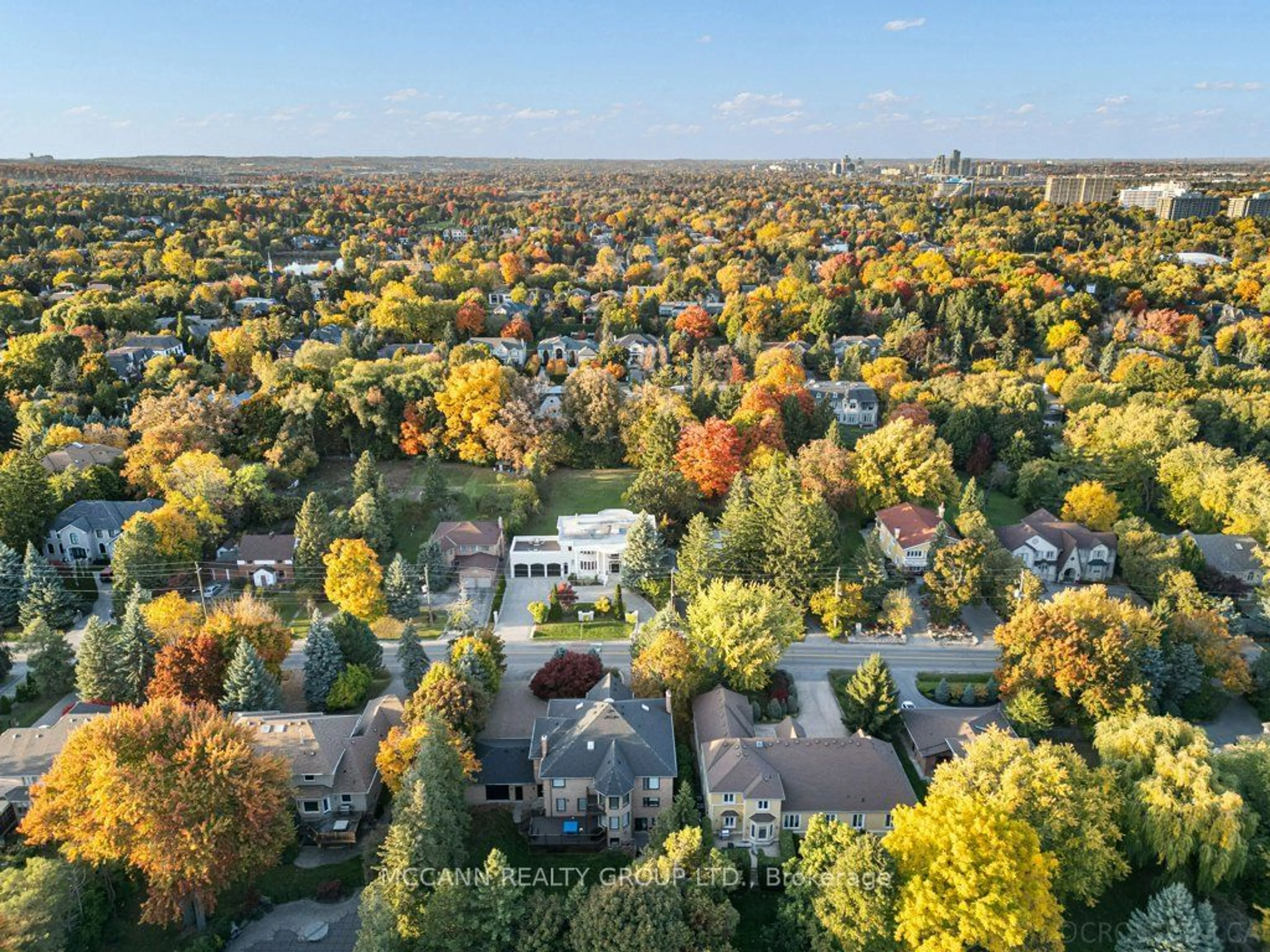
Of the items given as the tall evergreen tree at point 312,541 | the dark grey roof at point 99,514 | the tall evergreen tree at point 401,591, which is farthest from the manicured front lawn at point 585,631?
the dark grey roof at point 99,514

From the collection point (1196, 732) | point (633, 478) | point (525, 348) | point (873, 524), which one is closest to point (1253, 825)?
point (1196, 732)

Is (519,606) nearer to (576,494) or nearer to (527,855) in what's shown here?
(576,494)

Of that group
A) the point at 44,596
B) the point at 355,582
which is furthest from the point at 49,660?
the point at 355,582

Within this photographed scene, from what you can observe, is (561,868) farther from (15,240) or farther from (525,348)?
(15,240)

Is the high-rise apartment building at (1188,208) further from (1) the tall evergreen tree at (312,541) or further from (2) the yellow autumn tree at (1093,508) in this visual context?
(1) the tall evergreen tree at (312,541)

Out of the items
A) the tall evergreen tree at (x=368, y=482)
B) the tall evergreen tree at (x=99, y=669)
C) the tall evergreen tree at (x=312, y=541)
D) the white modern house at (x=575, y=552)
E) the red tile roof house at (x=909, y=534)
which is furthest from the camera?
the tall evergreen tree at (x=368, y=482)

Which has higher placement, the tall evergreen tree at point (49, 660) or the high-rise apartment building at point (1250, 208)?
the high-rise apartment building at point (1250, 208)

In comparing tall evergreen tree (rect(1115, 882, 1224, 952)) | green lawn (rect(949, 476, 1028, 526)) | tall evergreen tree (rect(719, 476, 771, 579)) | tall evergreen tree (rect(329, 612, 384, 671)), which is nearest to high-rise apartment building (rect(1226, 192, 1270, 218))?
green lawn (rect(949, 476, 1028, 526))
